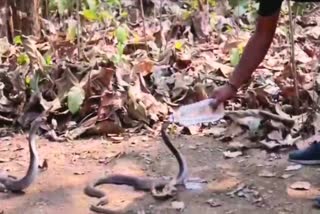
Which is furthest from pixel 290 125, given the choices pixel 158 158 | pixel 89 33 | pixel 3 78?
pixel 89 33

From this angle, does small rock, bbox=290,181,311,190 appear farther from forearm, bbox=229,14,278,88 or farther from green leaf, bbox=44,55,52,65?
green leaf, bbox=44,55,52,65

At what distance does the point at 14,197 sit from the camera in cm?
395

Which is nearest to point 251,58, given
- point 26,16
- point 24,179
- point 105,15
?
point 24,179

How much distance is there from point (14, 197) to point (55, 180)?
29 cm

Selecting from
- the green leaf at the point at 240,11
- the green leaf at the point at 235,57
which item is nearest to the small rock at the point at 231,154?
the green leaf at the point at 235,57

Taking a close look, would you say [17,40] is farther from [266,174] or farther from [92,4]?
[266,174]

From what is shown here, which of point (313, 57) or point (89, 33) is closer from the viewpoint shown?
point (313, 57)

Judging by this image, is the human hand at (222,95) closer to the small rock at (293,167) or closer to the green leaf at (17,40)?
the small rock at (293,167)

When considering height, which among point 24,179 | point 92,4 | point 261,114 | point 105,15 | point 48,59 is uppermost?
point 92,4

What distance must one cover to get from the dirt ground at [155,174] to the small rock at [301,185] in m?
0.03

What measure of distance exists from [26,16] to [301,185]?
3444 millimetres

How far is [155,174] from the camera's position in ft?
13.8

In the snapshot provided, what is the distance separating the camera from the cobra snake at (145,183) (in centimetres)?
379

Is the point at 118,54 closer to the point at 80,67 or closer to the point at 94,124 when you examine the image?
the point at 80,67
